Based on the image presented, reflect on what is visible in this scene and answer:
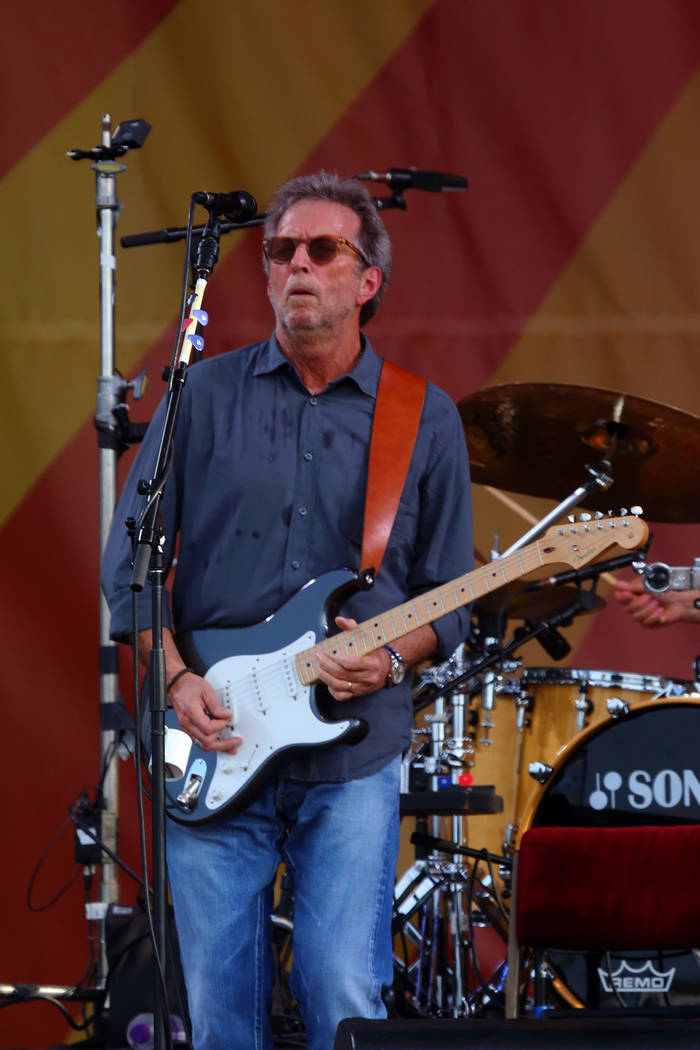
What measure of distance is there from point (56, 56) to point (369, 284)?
279 centimetres

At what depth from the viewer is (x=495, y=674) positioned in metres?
4.35

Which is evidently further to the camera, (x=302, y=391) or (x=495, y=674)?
(x=495, y=674)

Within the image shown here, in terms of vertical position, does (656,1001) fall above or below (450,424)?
below

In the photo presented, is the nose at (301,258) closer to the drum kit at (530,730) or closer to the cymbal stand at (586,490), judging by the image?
the drum kit at (530,730)

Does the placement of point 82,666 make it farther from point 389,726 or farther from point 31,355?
point 389,726

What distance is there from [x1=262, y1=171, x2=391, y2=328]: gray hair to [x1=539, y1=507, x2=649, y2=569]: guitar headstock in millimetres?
804

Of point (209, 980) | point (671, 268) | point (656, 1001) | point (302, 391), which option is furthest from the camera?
point (671, 268)

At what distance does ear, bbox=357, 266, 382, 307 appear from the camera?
3.25m

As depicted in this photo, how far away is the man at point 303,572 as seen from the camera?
9.24 ft

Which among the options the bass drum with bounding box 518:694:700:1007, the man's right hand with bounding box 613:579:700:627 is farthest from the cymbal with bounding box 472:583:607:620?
the bass drum with bounding box 518:694:700:1007

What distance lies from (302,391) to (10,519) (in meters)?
2.51

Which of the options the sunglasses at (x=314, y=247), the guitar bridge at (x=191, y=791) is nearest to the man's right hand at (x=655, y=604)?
the sunglasses at (x=314, y=247)

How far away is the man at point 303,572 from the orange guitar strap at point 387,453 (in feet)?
0.10

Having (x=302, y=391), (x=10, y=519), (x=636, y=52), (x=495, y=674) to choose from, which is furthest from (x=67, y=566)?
(x=636, y=52)
